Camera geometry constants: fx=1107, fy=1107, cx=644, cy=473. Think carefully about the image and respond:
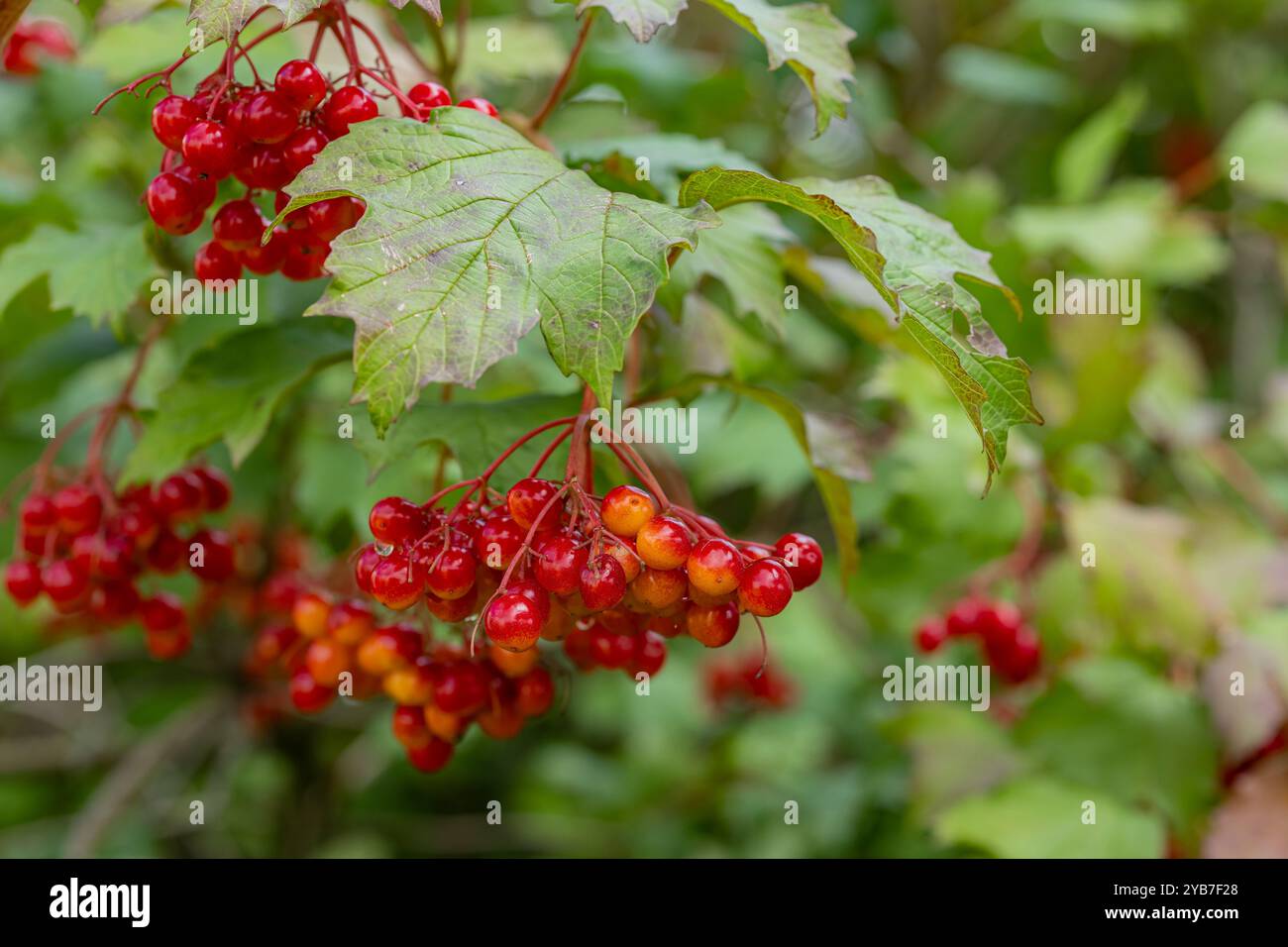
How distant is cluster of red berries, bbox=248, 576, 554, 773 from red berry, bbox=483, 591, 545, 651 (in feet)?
0.47

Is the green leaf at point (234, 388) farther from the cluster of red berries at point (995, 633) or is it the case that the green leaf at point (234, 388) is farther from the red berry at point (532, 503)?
the cluster of red berries at point (995, 633)

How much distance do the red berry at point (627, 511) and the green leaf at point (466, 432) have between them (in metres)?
0.17

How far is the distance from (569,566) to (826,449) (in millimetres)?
381

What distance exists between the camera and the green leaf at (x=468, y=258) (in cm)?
72

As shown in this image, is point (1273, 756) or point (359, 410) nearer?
point (359, 410)

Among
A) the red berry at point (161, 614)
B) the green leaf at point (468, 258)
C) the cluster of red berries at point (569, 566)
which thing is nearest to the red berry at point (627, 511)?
the cluster of red berries at point (569, 566)

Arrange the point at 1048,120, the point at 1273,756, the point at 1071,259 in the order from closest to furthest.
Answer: the point at 1273,756
the point at 1071,259
the point at 1048,120

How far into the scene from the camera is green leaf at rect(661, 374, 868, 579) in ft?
3.40

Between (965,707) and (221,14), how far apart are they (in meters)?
1.41

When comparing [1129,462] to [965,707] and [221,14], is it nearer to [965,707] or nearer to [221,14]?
[965,707]

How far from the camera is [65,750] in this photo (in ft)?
8.14

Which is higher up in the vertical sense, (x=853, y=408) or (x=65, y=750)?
(x=853, y=408)

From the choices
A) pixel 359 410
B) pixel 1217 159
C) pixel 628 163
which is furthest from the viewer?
pixel 1217 159

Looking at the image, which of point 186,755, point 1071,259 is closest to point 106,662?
point 186,755
